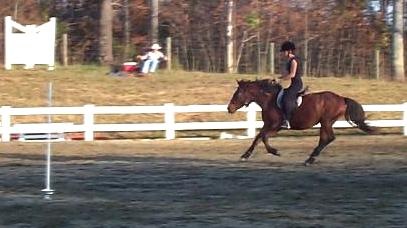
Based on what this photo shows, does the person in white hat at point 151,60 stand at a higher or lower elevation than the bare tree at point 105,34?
lower

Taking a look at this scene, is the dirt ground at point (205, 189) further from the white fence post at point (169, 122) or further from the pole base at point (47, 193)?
the white fence post at point (169, 122)

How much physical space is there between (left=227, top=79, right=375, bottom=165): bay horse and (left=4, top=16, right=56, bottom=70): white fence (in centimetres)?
1753

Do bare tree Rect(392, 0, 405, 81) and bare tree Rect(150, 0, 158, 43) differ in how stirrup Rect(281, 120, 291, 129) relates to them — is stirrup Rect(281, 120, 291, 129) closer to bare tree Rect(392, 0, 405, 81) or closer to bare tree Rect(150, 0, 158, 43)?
bare tree Rect(392, 0, 405, 81)

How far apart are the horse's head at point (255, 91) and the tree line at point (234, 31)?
22.9 metres

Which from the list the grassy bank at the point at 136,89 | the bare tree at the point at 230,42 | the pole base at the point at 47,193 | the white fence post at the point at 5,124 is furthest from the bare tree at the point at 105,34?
the pole base at the point at 47,193

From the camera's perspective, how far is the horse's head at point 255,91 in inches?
736

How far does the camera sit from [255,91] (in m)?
18.8

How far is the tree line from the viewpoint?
44.5 m

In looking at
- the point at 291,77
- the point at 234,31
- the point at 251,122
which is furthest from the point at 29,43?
the point at 291,77

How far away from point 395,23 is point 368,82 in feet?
11.5

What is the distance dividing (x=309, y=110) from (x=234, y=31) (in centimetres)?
2997

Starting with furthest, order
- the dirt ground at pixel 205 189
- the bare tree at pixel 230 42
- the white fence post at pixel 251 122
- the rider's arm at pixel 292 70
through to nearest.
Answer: the bare tree at pixel 230 42, the white fence post at pixel 251 122, the rider's arm at pixel 292 70, the dirt ground at pixel 205 189

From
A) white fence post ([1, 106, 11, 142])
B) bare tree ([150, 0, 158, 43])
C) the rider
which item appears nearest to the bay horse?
the rider

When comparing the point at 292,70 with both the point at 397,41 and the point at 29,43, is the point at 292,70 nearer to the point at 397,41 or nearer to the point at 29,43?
the point at 29,43
